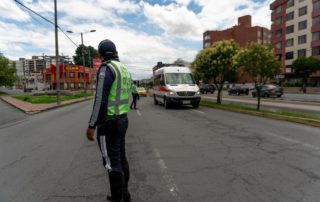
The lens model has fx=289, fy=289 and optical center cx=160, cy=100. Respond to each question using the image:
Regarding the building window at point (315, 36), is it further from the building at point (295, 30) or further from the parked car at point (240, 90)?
the parked car at point (240, 90)

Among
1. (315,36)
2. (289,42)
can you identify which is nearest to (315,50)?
(315,36)

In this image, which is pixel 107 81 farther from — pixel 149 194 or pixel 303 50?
pixel 303 50

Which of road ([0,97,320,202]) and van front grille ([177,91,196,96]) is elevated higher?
van front grille ([177,91,196,96])

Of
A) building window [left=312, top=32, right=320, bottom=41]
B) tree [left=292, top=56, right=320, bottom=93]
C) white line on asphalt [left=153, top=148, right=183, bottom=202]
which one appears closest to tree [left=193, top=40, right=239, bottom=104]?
white line on asphalt [left=153, top=148, right=183, bottom=202]

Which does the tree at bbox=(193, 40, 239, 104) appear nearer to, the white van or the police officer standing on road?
the white van

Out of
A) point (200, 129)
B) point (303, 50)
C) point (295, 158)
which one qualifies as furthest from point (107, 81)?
point (303, 50)

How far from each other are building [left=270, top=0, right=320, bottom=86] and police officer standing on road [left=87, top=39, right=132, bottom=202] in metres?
58.8

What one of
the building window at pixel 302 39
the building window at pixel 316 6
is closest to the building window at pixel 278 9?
the building window at pixel 302 39

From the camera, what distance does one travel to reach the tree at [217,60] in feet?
63.5

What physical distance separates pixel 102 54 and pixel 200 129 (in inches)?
264

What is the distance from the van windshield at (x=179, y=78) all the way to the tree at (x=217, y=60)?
1818 millimetres

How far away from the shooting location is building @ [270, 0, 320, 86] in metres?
58.1

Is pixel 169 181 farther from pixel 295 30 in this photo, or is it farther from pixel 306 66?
pixel 295 30

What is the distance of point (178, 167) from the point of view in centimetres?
530
